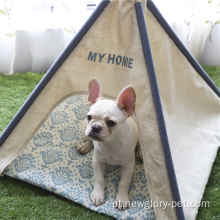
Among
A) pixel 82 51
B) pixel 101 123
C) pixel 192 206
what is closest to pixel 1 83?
pixel 82 51

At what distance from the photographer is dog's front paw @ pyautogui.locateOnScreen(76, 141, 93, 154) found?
1.58 meters

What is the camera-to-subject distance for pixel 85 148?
1.58 metres

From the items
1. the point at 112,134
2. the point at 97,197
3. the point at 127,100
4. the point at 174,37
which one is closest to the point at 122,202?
the point at 97,197

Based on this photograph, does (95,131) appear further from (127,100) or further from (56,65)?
(56,65)

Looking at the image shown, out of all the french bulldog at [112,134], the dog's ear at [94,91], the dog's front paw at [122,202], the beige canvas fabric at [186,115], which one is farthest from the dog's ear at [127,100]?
the dog's front paw at [122,202]

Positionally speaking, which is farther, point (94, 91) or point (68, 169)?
point (68, 169)

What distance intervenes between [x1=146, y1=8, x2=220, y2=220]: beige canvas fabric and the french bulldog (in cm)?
24

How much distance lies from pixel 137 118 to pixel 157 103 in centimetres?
13

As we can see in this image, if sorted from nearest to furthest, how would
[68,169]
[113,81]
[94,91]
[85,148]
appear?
[94,91] → [113,81] → [68,169] → [85,148]

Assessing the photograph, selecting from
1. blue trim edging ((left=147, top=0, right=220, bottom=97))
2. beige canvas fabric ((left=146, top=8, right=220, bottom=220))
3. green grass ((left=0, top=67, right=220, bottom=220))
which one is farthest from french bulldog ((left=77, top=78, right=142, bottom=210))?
blue trim edging ((left=147, top=0, right=220, bottom=97))

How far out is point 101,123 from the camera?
3.70ft

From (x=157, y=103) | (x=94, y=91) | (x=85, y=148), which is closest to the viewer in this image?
(x=157, y=103)

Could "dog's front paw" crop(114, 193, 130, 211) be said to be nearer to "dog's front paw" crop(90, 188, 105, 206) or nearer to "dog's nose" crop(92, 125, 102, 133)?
"dog's front paw" crop(90, 188, 105, 206)

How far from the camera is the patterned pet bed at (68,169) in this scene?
1.28 meters
